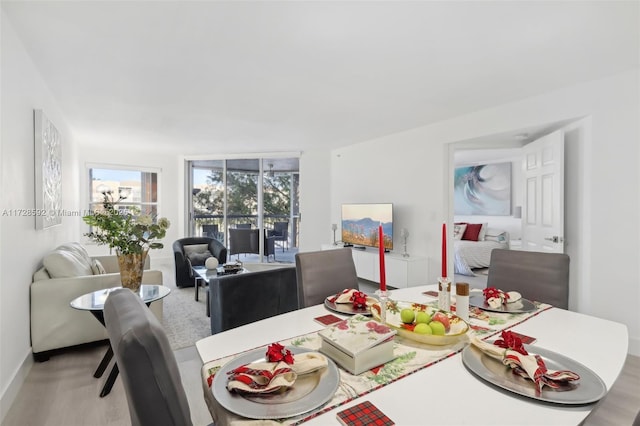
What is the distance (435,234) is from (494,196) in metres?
3.49

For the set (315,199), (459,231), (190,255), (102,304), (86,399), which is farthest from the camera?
(459,231)

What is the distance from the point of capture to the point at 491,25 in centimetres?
202

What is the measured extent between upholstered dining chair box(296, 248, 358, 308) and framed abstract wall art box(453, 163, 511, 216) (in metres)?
6.00

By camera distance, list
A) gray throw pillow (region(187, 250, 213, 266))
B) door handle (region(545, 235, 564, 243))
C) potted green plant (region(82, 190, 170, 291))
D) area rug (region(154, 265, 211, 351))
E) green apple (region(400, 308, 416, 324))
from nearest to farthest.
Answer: green apple (region(400, 308, 416, 324)) < potted green plant (region(82, 190, 170, 291)) < area rug (region(154, 265, 211, 351)) < door handle (region(545, 235, 564, 243)) < gray throw pillow (region(187, 250, 213, 266))

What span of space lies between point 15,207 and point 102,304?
0.84 m

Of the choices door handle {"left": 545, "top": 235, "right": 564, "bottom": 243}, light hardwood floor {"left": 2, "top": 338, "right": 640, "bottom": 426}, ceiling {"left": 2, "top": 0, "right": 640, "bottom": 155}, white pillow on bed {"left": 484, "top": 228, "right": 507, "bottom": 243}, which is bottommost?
light hardwood floor {"left": 2, "top": 338, "right": 640, "bottom": 426}

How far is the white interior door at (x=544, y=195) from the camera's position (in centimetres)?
307

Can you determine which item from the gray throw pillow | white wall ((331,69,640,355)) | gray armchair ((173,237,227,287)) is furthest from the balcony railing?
white wall ((331,69,640,355))

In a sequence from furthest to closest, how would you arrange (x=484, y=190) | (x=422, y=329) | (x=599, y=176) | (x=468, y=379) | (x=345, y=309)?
(x=484, y=190) < (x=599, y=176) < (x=345, y=309) < (x=422, y=329) < (x=468, y=379)

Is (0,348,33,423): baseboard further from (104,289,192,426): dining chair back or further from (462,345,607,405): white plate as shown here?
(462,345,607,405): white plate

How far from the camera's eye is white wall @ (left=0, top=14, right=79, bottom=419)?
193 centimetres

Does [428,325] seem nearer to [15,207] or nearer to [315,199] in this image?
[15,207]

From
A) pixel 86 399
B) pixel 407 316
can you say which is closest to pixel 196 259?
pixel 86 399

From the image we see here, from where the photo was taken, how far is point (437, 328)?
3.72 feet
